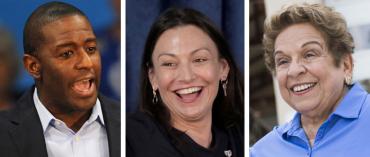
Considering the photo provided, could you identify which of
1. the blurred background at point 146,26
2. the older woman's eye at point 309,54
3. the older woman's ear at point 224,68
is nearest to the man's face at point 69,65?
the blurred background at point 146,26

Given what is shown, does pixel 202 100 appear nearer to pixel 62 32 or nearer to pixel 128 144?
pixel 128 144

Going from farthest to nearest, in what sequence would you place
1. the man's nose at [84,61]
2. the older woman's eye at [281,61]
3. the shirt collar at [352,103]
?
the man's nose at [84,61]
the older woman's eye at [281,61]
the shirt collar at [352,103]

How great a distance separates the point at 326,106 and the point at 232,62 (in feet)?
1.71

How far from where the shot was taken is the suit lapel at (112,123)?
266 cm

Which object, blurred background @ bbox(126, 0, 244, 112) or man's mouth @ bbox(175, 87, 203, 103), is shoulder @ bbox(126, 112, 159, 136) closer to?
blurred background @ bbox(126, 0, 244, 112)

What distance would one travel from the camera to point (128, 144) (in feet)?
8.74

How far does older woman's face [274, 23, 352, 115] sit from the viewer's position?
96.1 inches

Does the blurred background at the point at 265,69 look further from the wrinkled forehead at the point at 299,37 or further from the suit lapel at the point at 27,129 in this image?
the suit lapel at the point at 27,129

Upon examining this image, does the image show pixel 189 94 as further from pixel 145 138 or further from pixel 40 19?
pixel 40 19

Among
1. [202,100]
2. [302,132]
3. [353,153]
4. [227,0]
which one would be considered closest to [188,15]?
[227,0]

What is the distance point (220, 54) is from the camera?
2.64m

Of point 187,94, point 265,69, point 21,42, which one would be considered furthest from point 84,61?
point 265,69

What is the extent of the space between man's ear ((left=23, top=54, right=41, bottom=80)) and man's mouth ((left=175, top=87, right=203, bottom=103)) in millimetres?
717

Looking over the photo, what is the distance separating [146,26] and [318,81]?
35.6 inches
